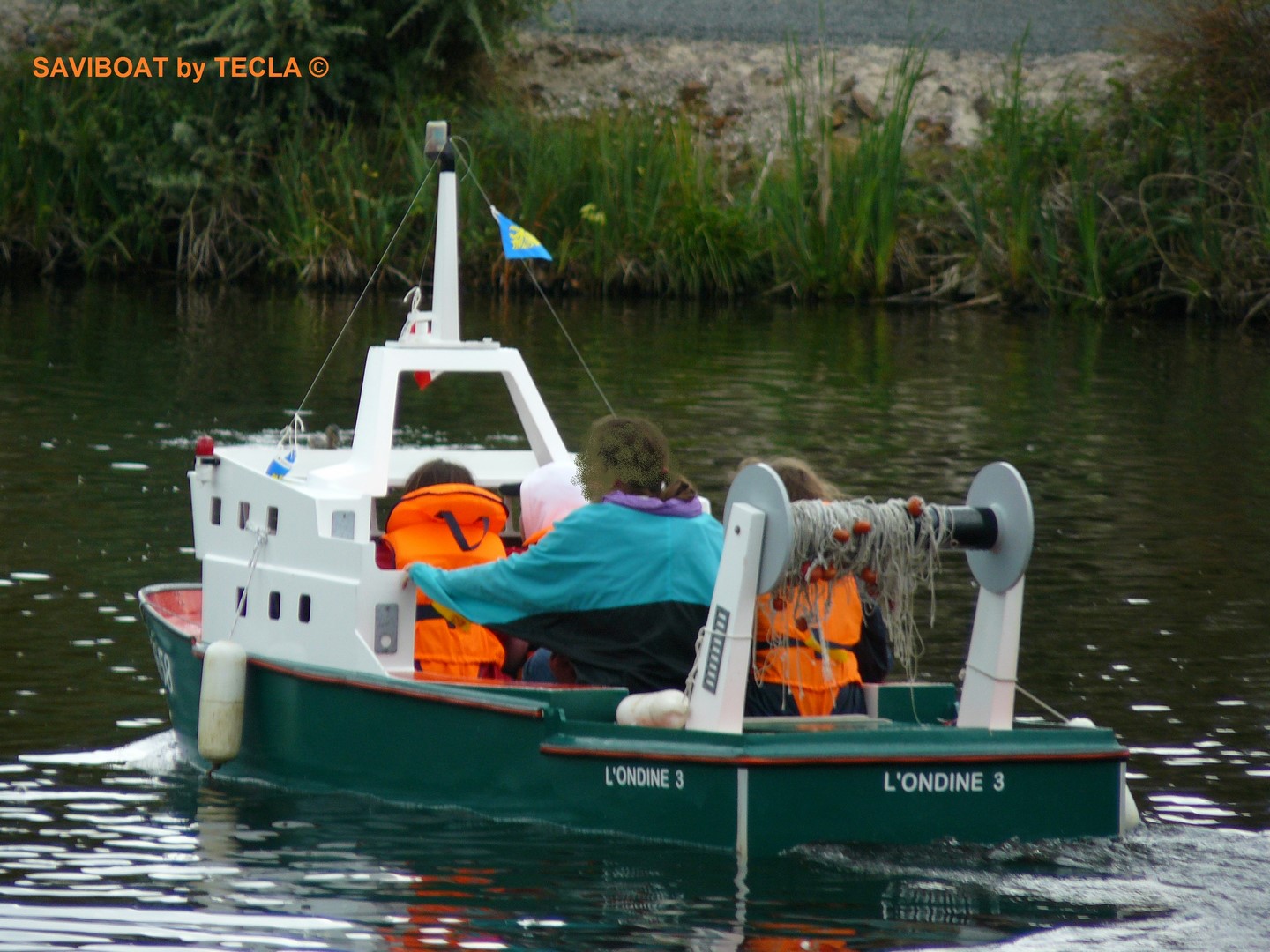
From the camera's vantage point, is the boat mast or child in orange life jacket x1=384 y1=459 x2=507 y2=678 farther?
the boat mast

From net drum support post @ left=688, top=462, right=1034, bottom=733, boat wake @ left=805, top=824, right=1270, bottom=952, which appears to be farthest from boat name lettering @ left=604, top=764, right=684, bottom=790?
boat wake @ left=805, top=824, right=1270, bottom=952

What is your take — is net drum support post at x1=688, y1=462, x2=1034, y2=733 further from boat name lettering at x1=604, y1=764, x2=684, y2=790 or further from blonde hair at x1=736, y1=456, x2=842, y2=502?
blonde hair at x1=736, y1=456, x2=842, y2=502

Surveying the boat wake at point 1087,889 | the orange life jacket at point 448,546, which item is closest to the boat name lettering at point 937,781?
the boat wake at point 1087,889

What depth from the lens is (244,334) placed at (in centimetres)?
2298

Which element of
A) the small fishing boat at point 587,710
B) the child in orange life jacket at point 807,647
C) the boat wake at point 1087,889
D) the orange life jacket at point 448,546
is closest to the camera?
the boat wake at point 1087,889

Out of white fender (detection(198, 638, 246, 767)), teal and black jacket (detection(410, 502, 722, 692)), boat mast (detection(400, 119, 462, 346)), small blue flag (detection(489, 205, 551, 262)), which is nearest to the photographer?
teal and black jacket (detection(410, 502, 722, 692))

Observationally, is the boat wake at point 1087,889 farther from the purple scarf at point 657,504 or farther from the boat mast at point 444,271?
the boat mast at point 444,271

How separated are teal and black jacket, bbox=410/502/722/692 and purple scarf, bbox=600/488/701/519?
0.06ft

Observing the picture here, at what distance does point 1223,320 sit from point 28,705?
1987cm

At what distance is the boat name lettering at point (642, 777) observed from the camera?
661 centimetres

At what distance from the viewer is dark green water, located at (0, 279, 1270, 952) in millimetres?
6266

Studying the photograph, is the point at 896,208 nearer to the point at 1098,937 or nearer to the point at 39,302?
the point at 39,302

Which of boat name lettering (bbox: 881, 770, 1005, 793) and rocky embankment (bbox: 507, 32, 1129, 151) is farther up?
rocky embankment (bbox: 507, 32, 1129, 151)

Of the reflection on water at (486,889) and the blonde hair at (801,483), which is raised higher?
the blonde hair at (801,483)
